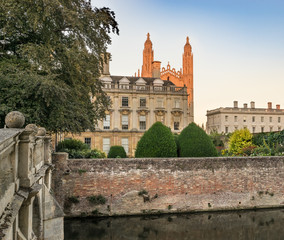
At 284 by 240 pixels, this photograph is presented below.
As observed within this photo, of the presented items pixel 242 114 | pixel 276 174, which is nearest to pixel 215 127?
pixel 242 114

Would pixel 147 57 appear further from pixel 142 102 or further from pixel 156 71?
pixel 142 102

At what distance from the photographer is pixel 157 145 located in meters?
18.2

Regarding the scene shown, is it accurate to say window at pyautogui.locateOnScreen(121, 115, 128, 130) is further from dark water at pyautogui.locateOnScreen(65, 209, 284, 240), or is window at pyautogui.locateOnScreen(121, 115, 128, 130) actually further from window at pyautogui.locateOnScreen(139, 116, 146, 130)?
dark water at pyautogui.locateOnScreen(65, 209, 284, 240)

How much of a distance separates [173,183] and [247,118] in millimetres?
47717

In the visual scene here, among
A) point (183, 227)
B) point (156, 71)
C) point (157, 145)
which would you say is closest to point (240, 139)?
point (157, 145)

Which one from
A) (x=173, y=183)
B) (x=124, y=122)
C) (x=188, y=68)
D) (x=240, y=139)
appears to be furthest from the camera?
(x=188, y=68)

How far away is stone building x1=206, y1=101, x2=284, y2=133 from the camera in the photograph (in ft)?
193

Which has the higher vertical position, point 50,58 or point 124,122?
point 50,58

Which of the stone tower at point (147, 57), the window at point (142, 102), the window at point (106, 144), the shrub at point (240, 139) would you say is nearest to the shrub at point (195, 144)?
the shrub at point (240, 139)

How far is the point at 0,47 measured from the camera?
14.2 m

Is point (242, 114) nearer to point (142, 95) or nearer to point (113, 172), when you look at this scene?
point (142, 95)

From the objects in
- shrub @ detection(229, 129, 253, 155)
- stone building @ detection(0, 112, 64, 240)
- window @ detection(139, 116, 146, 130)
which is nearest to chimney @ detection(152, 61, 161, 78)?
window @ detection(139, 116, 146, 130)

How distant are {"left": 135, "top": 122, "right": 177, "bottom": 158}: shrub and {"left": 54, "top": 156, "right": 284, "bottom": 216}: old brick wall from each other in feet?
5.34

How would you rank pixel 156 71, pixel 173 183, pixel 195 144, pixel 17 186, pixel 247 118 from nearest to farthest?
pixel 17 186 < pixel 173 183 < pixel 195 144 < pixel 156 71 < pixel 247 118
